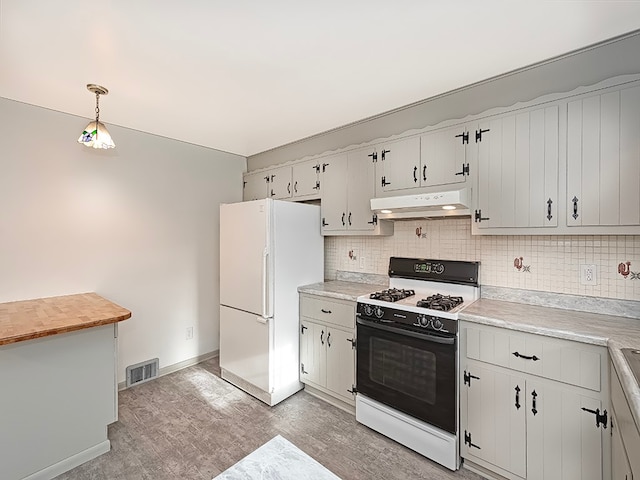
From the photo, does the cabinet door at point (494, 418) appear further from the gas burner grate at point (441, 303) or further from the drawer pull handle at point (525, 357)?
the gas burner grate at point (441, 303)

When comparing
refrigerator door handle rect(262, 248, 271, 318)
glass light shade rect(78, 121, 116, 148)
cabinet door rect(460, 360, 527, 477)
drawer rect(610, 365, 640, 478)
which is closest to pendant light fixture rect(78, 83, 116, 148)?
glass light shade rect(78, 121, 116, 148)

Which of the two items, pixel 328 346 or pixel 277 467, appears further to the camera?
pixel 328 346

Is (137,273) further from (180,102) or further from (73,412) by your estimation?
(180,102)

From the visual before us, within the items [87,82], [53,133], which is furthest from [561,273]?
[53,133]

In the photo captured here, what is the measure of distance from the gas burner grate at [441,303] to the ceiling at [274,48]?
1.56 metres

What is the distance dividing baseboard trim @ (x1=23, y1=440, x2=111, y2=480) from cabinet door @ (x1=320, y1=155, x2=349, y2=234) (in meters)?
2.40

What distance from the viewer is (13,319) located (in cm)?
203

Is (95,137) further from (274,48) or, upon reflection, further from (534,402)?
(534,402)

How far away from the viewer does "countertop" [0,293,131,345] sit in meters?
1.81

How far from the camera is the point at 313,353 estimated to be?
289cm

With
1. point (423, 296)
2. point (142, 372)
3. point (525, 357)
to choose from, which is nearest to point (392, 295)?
point (423, 296)

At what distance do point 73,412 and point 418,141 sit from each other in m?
3.09

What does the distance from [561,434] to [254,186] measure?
140 inches

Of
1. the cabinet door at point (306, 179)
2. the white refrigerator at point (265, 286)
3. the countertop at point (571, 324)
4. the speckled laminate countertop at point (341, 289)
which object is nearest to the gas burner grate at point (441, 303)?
the countertop at point (571, 324)
